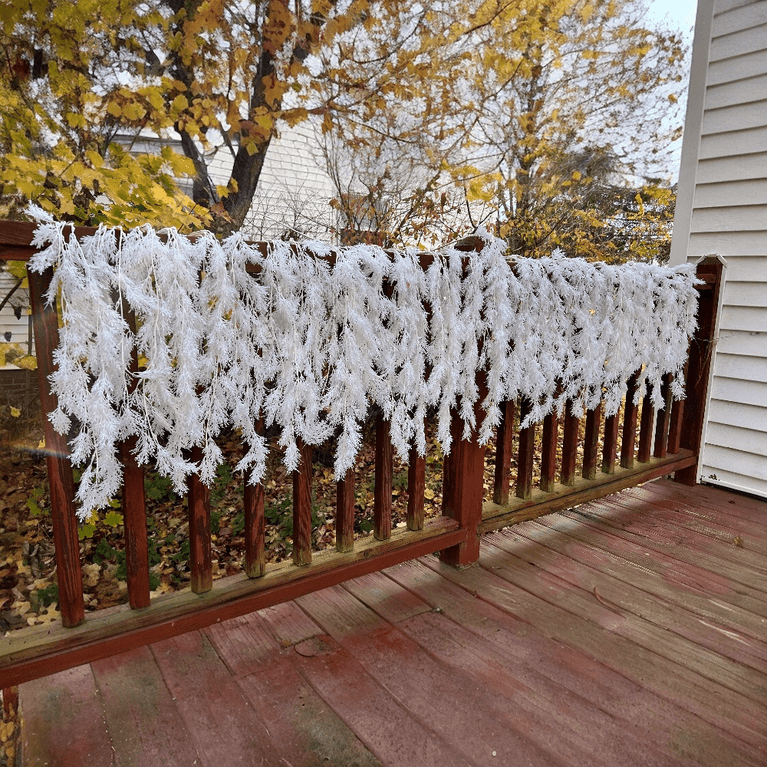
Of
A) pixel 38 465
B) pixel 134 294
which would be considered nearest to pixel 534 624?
pixel 134 294

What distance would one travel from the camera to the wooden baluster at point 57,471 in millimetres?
1136

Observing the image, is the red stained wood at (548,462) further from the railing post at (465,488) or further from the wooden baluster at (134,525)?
the wooden baluster at (134,525)

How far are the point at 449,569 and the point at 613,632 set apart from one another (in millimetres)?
578

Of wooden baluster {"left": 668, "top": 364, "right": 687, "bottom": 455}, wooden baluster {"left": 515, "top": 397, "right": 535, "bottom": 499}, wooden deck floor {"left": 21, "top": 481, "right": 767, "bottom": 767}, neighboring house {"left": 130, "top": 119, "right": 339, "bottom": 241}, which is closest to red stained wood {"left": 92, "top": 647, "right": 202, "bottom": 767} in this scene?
wooden deck floor {"left": 21, "top": 481, "right": 767, "bottom": 767}

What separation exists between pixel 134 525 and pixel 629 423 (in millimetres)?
2087

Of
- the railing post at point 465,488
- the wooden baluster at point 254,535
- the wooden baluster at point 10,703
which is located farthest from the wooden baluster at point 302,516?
the wooden baluster at point 10,703

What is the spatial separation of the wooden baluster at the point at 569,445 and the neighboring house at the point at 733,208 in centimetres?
109

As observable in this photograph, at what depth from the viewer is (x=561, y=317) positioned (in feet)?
6.40

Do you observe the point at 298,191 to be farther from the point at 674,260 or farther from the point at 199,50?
the point at 674,260

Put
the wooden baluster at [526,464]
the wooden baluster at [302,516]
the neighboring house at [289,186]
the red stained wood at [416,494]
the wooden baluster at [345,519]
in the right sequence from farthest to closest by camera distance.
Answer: the neighboring house at [289,186]
the wooden baluster at [526,464]
the red stained wood at [416,494]
the wooden baluster at [345,519]
the wooden baluster at [302,516]

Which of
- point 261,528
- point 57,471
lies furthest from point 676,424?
point 57,471

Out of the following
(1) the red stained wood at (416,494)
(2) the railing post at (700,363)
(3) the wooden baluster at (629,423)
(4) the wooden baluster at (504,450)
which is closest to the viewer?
(1) the red stained wood at (416,494)

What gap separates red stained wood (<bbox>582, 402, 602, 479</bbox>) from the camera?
235cm

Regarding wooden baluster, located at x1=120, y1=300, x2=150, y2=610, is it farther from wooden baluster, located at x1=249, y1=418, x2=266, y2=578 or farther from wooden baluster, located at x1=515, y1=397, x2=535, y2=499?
wooden baluster, located at x1=515, y1=397, x2=535, y2=499
